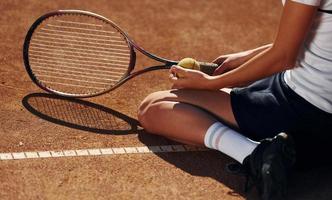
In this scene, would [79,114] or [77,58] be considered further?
[77,58]

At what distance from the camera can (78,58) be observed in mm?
3891

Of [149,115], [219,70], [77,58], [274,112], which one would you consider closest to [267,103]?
[274,112]

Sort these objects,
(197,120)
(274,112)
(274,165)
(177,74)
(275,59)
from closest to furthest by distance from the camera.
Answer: (274,165), (275,59), (274,112), (197,120), (177,74)

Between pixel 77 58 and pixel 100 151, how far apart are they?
1.00 meters

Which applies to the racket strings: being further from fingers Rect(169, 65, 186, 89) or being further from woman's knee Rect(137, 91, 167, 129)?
fingers Rect(169, 65, 186, 89)

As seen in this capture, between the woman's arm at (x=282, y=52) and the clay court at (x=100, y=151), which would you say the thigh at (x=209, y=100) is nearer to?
the woman's arm at (x=282, y=52)

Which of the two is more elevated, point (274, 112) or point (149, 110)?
point (274, 112)

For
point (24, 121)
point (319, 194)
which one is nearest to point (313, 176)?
point (319, 194)

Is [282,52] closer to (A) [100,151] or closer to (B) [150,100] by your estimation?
(B) [150,100]

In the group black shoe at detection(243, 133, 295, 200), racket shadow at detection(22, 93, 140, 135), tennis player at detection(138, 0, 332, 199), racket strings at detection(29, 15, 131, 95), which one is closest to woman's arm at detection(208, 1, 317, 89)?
tennis player at detection(138, 0, 332, 199)

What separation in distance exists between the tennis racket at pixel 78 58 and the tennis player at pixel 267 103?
0.29 meters

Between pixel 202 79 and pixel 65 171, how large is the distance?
771 millimetres

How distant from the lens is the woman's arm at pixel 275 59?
102 inches

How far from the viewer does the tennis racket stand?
344 cm
